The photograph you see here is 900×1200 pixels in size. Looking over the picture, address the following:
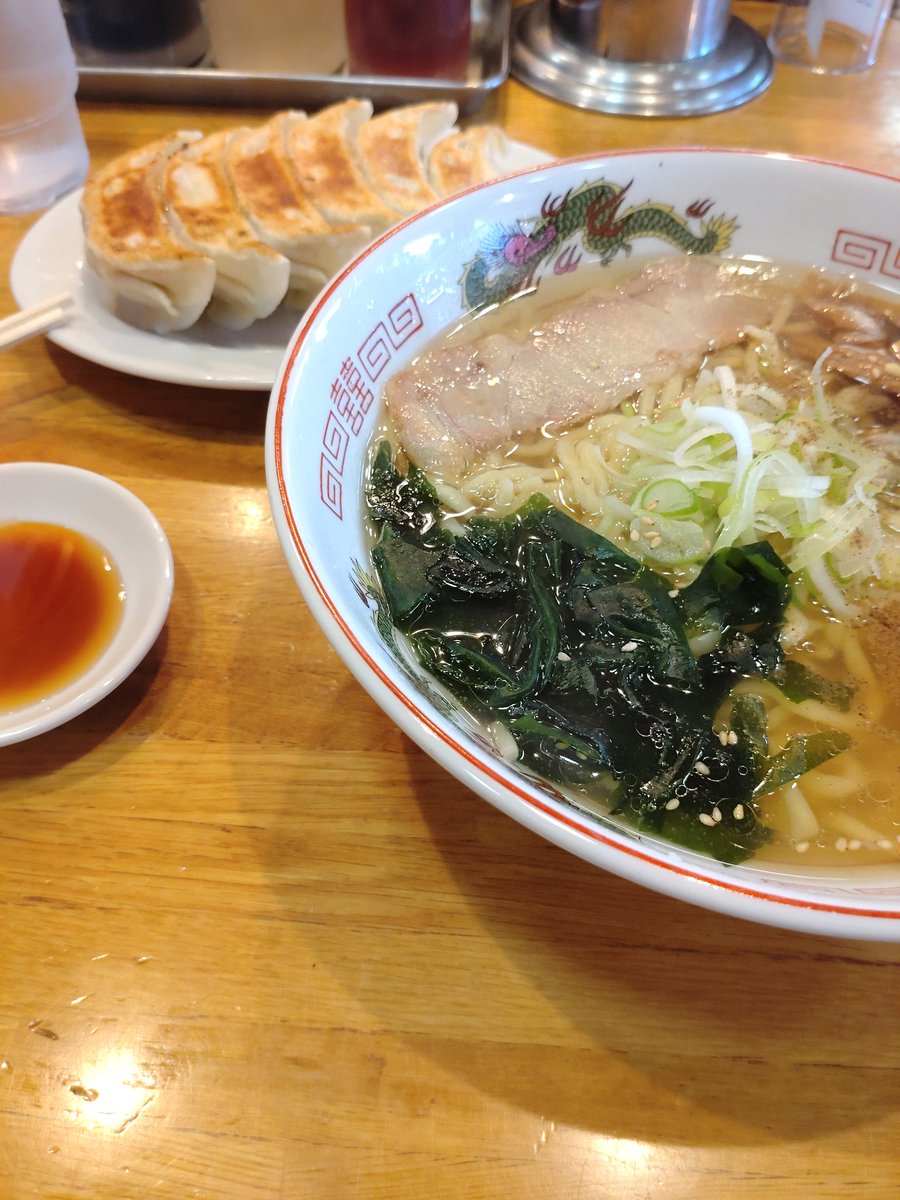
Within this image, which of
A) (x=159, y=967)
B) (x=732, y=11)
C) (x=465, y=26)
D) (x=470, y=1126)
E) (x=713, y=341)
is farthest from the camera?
(x=732, y=11)

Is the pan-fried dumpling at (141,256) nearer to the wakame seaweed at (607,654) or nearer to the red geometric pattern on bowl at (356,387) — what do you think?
the red geometric pattern on bowl at (356,387)

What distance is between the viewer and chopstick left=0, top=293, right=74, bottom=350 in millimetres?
1630

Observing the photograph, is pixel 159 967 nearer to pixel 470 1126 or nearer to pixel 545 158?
pixel 470 1126

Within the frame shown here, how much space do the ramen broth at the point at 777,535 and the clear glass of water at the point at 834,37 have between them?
1663 mm

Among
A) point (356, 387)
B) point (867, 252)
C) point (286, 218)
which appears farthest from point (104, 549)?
point (867, 252)

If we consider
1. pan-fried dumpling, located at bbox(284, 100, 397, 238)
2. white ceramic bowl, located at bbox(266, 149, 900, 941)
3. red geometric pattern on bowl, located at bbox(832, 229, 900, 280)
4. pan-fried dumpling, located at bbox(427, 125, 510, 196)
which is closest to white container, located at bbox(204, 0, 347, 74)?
pan-fried dumpling, located at bbox(284, 100, 397, 238)

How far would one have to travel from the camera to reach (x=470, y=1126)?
914 millimetres

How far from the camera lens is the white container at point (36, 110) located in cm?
192

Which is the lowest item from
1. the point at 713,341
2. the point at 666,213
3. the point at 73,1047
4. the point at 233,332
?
the point at 73,1047

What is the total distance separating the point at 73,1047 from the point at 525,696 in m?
0.67

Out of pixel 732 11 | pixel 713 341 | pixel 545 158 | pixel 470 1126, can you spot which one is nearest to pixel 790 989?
pixel 470 1126

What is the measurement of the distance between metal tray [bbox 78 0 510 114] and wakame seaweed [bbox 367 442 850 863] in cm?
161

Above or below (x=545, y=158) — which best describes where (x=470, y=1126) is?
below

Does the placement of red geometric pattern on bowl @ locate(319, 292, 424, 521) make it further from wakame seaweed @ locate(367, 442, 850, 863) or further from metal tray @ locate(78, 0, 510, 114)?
metal tray @ locate(78, 0, 510, 114)
